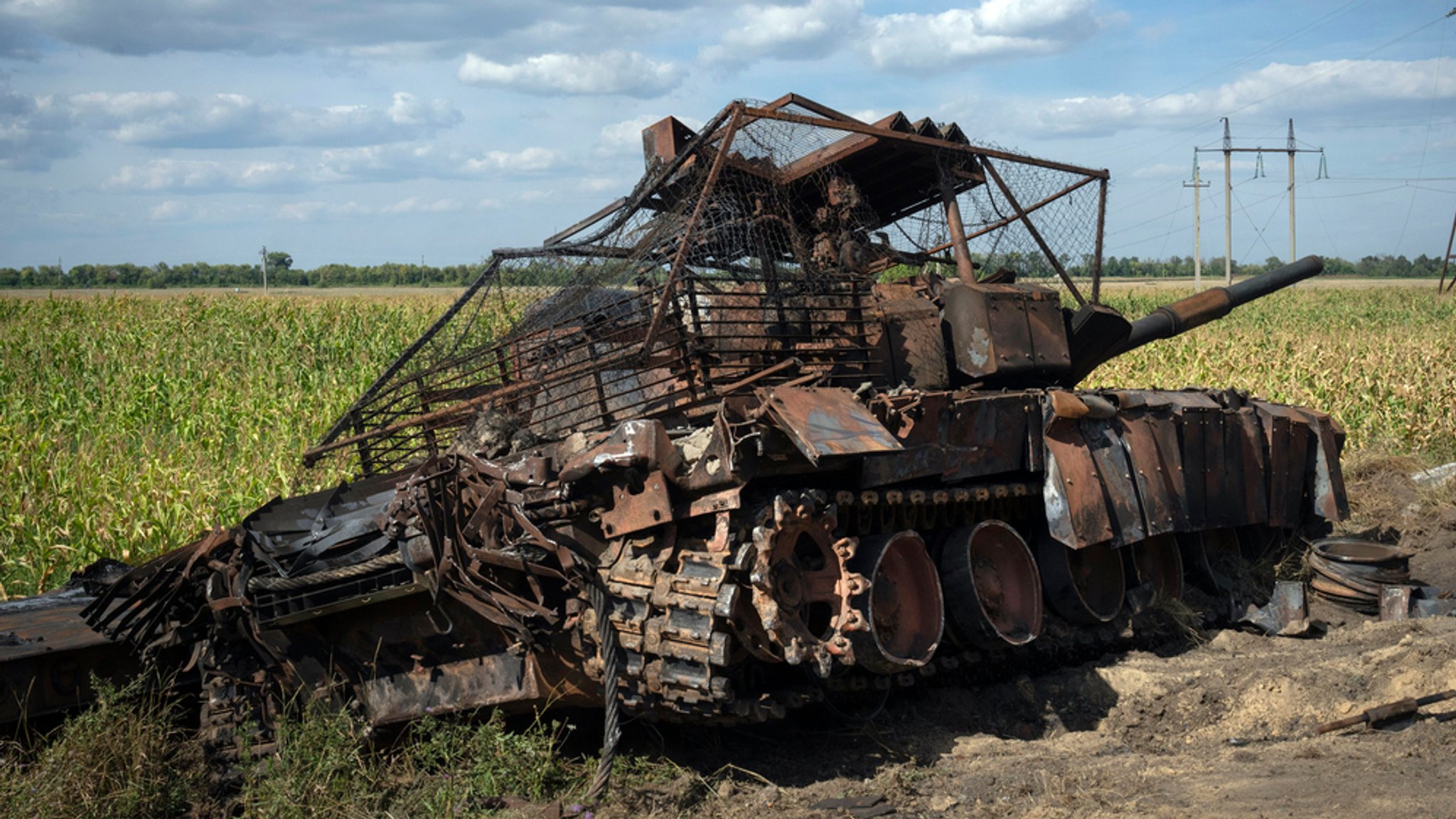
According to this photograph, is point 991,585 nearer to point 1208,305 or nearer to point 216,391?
point 1208,305

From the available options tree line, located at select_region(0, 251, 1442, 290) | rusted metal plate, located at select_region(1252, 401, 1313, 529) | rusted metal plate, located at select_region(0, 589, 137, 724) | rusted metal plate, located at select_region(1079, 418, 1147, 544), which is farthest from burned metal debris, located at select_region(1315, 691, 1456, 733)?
tree line, located at select_region(0, 251, 1442, 290)

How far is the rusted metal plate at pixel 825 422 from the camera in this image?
5.65 meters

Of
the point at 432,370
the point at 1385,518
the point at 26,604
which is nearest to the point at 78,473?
the point at 26,604

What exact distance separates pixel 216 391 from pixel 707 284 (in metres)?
9.54

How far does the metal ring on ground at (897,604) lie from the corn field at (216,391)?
19.4 feet

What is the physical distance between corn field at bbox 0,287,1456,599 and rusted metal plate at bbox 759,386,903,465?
5.95 meters

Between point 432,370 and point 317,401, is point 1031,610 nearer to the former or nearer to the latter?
point 432,370

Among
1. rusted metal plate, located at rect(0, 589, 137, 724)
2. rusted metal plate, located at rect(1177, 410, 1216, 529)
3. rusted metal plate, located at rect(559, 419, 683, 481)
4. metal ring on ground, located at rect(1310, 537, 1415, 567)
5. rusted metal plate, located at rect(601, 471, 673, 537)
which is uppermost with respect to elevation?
rusted metal plate, located at rect(559, 419, 683, 481)

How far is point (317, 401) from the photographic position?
13.9 m

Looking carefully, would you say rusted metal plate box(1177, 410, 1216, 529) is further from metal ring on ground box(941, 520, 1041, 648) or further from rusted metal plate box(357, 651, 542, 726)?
rusted metal plate box(357, 651, 542, 726)

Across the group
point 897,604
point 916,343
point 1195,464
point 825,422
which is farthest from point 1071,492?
point 825,422

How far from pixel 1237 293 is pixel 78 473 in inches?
409

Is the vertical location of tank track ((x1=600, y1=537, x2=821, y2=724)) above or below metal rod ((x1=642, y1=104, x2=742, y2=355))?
below

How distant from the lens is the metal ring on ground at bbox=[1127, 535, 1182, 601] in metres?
9.47
